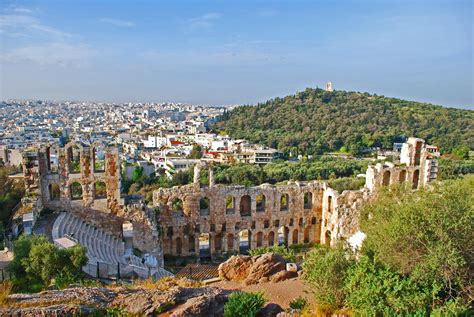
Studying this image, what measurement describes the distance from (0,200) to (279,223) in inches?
740

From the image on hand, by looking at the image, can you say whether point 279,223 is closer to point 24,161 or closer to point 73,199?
point 73,199

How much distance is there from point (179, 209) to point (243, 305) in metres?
17.1

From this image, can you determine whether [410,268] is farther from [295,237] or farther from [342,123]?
[342,123]

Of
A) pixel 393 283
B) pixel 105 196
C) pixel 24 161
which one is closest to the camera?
pixel 393 283

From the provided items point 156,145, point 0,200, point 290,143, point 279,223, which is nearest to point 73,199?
point 0,200

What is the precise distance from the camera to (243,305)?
11.0 meters

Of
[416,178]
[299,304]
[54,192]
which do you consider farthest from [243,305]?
[416,178]

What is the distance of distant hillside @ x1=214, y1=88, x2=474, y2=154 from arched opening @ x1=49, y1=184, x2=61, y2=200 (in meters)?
61.1

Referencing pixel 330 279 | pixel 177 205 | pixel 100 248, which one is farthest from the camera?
pixel 177 205

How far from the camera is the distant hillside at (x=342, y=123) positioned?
270ft

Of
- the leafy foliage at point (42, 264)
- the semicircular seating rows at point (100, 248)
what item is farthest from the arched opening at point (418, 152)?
the leafy foliage at point (42, 264)

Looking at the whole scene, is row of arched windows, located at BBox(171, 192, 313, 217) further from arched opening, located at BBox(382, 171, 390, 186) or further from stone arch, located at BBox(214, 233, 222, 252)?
arched opening, located at BBox(382, 171, 390, 186)

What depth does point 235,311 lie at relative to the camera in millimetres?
10812

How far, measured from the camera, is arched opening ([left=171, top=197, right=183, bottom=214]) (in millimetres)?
26337
